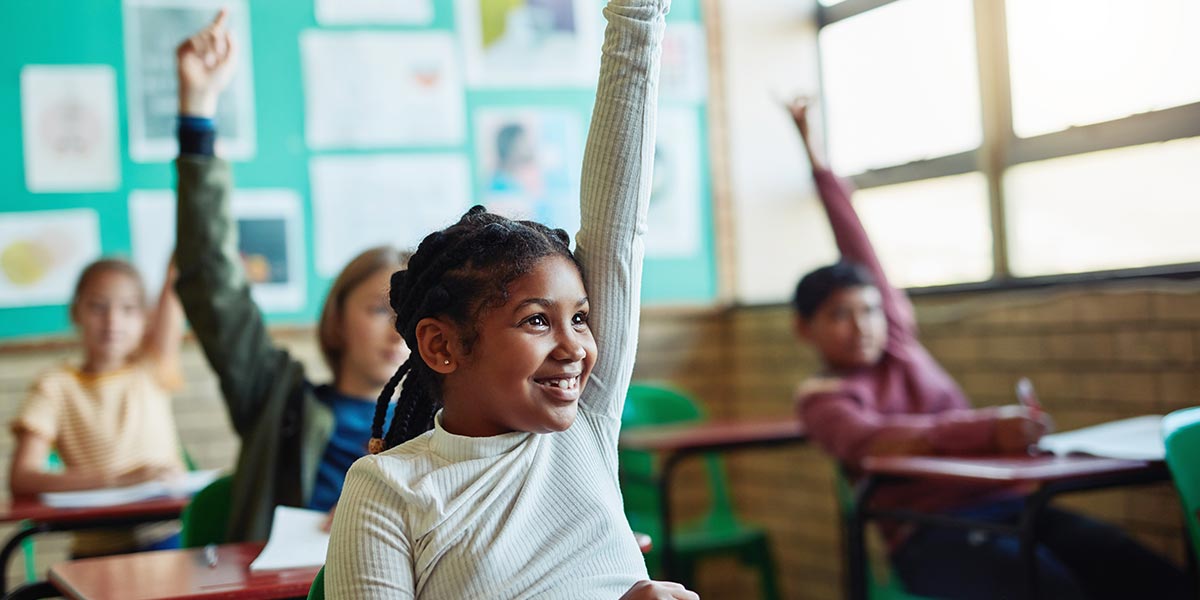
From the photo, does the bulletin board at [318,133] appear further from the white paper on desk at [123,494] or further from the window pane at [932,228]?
the white paper on desk at [123,494]

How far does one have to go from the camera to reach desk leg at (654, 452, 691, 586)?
3.25m

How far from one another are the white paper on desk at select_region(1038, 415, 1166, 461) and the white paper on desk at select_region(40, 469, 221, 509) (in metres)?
1.75

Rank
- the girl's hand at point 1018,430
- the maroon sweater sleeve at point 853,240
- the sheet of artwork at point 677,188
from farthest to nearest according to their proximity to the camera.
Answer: the sheet of artwork at point 677,188 < the maroon sweater sleeve at point 853,240 < the girl's hand at point 1018,430

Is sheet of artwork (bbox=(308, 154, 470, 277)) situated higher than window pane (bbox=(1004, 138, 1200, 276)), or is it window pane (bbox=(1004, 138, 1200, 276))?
sheet of artwork (bbox=(308, 154, 470, 277))

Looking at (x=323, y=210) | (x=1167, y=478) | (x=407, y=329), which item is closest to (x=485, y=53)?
(x=323, y=210)

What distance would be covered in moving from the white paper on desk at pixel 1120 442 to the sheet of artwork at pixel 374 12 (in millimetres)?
2537

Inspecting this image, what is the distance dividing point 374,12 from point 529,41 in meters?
0.55

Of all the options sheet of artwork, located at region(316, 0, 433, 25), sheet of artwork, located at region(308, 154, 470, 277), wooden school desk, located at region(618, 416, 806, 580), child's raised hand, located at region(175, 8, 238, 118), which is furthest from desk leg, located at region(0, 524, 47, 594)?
sheet of artwork, located at region(316, 0, 433, 25)

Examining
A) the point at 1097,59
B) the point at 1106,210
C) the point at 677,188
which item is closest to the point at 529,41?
the point at 677,188

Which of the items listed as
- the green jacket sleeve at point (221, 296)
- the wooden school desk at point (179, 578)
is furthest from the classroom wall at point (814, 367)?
the wooden school desk at point (179, 578)

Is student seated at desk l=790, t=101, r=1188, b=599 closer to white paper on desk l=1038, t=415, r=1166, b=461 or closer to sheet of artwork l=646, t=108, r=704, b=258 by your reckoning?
white paper on desk l=1038, t=415, r=1166, b=461

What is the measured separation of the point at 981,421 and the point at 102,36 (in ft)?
9.43

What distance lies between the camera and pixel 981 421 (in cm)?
247

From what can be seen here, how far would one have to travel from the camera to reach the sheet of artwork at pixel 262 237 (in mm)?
3789
